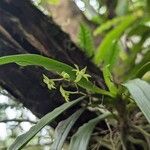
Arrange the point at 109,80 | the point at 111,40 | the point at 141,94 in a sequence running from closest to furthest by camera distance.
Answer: the point at 141,94 → the point at 109,80 → the point at 111,40

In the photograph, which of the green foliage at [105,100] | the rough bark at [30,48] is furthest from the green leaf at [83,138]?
the rough bark at [30,48]

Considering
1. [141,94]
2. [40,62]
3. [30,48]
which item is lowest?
[141,94]

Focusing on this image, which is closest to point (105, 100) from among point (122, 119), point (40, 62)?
point (122, 119)

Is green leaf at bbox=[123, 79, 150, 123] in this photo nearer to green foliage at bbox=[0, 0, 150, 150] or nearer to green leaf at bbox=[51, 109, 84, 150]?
green foliage at bbox=[0, 0, 150, 150]

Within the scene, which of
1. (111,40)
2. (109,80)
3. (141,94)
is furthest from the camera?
(111,40)

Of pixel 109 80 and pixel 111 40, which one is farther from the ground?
pixel 111 40

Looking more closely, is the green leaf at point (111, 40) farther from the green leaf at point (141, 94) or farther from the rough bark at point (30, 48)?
the green leaf at point (141, 94)

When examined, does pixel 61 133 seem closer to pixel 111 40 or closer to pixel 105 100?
pixel 105 100

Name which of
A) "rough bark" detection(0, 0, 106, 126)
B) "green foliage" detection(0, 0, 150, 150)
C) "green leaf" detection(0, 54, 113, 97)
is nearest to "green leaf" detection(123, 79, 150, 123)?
"green foliage" detection(0, 0, 150, 150)
